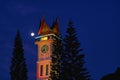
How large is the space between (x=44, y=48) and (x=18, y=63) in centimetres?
5082

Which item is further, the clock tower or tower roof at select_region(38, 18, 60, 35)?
tower roof at select_region(38, 18, 60, 35)

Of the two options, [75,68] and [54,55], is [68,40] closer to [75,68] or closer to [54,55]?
[75,68]

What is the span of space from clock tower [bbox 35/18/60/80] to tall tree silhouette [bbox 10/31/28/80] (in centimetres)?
4649

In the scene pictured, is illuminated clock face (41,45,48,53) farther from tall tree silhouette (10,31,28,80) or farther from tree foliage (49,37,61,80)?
tree foliage (49,37,61,80)

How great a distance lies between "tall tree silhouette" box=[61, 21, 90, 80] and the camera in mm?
60250

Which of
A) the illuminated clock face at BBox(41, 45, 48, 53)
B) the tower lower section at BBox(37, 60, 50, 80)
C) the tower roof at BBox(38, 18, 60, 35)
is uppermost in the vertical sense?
the tower roof at BBox(38, 18, 60, 35)

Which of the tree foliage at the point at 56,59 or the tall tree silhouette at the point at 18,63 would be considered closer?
the tree foliage at the point at 56,59

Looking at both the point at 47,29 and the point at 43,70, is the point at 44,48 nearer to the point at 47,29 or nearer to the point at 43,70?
the point at 47,29

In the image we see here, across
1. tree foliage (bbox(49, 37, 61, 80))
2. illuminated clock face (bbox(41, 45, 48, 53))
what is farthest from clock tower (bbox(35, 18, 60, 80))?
tree foliage (bbox(49, 37, 61, 80))

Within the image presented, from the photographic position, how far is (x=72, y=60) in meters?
60.9

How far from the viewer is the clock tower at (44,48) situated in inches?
4719

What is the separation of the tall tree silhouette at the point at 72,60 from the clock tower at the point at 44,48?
57.2 metres

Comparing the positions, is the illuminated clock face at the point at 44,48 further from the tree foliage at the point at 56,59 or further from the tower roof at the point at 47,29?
the tree foliage at the point at 56,59

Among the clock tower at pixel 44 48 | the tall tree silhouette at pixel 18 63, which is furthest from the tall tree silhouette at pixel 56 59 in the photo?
the clock tower at pixel 44 48
